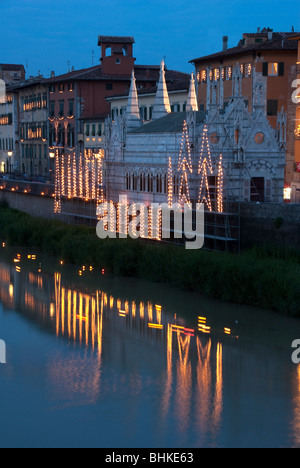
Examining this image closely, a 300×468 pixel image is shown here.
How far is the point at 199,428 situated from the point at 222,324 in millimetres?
7094

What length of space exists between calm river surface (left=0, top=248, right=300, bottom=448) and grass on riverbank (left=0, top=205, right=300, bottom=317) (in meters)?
0.44

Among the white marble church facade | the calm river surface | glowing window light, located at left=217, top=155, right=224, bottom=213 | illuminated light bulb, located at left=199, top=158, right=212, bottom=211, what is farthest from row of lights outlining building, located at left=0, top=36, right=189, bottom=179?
the calm river surface

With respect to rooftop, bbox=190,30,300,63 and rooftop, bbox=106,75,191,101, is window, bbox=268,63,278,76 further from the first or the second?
rooftop, bbox=106,75,191,101

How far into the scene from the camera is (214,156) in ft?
90.4

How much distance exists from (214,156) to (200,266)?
4.77 metres

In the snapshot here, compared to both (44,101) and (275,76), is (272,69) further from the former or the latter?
(44,101)

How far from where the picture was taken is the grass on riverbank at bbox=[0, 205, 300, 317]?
21.6 m

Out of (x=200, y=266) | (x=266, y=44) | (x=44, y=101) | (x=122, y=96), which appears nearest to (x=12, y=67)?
(x=44, y=101)

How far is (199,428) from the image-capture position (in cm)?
1422

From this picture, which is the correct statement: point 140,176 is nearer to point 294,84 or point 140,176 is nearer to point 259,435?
point 294,84

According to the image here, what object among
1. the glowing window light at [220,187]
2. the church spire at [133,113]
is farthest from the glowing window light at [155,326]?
the church spire at [133,113]

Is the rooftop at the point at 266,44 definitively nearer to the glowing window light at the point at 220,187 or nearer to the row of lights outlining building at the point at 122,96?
the row of lights outlining building at the point at 122,96

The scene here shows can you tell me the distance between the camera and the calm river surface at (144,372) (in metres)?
14.1

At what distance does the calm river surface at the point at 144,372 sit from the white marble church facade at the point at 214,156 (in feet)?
14.3
